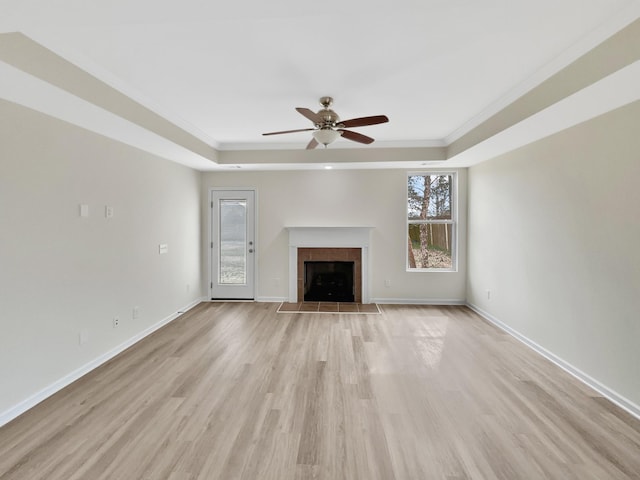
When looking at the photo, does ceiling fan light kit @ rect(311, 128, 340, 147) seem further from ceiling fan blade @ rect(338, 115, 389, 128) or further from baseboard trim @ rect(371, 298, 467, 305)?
baseboard trim @ rect(371, 298, 467, 305)

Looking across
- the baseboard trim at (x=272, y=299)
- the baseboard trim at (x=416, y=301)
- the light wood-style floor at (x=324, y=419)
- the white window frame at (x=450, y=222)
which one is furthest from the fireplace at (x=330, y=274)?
the light wood-style floor at (x=324, y=419)

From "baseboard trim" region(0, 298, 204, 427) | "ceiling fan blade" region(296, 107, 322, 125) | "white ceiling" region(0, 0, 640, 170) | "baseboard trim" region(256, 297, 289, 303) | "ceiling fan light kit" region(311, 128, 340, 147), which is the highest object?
"white ceiling" region(0, 0, 640, 170)

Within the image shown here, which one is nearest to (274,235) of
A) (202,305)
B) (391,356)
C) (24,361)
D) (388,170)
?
(202,305)

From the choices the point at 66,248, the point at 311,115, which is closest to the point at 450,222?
the point at 311,115

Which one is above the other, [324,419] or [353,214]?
[353,214]

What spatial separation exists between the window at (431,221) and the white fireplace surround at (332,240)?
0.77 meters

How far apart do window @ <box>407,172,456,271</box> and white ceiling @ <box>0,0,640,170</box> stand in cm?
213

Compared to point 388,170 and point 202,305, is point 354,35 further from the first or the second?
point 202,305

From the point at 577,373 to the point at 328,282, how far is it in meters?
3.55

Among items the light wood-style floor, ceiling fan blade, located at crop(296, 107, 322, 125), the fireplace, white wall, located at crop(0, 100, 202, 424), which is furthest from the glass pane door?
ceiling fan blade, located at crop(296, 107, 322, 125)

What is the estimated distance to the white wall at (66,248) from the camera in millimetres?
2262

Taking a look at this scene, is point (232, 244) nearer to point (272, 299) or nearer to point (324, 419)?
point (272, 299)

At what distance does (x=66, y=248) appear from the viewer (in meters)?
2.74

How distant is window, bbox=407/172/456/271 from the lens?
5453 millimetres
